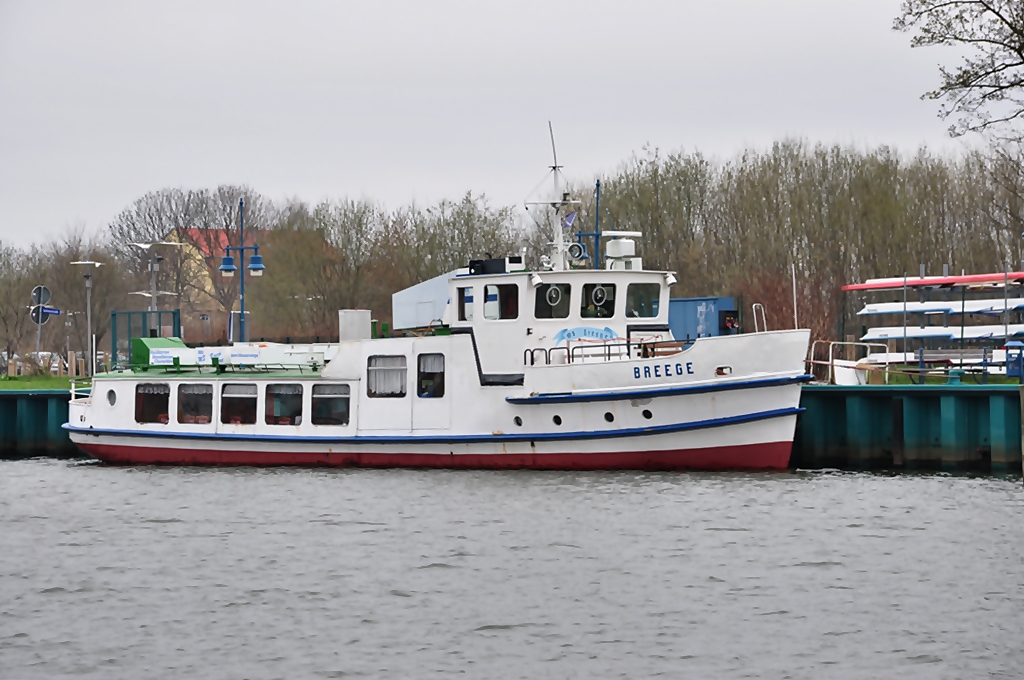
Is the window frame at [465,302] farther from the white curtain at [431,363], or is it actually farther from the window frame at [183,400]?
the window frame at [183,400]

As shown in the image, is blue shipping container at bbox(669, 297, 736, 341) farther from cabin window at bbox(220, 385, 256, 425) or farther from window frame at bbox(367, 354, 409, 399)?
cabin window at bbox(220, 385, 256, 425)

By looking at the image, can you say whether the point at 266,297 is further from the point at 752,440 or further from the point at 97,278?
the point at 752,440

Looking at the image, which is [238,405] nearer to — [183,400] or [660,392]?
[183,400]

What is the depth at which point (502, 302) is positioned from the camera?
2616cm

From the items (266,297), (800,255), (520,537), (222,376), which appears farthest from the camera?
(266,297)

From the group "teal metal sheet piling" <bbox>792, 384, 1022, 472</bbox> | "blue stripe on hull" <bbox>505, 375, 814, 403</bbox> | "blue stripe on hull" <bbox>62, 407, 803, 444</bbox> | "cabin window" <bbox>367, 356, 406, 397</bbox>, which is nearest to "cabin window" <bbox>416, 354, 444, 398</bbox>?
"cabin window" <bbox>367, 356, 406, 397</bbox>

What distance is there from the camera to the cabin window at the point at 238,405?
28250 mm

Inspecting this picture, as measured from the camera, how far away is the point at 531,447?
994 inches

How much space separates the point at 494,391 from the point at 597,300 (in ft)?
9.50

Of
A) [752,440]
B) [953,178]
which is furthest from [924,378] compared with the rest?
[953,178]

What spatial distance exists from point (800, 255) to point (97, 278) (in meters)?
31.6

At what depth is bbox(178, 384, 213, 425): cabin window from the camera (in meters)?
28.7

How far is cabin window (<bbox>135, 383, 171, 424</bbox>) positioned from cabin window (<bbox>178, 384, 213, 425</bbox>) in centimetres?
52

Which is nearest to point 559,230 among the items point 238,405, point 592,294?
point 592,294
